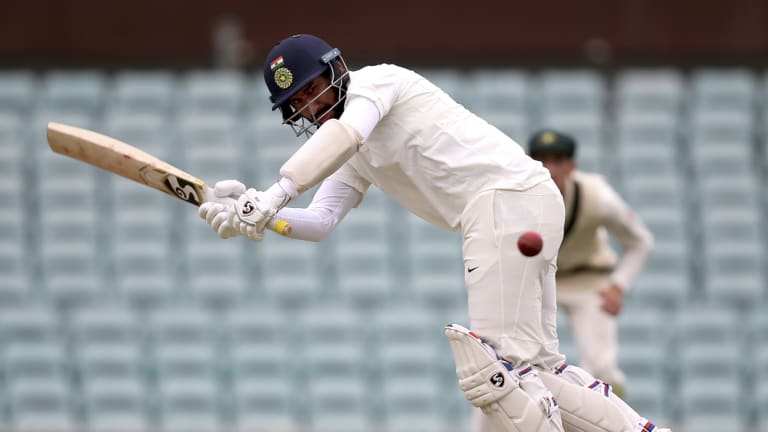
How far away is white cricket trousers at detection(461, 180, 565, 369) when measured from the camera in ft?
11.4

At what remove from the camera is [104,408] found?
798 centimetres

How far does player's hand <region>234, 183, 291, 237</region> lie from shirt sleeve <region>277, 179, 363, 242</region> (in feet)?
0.72

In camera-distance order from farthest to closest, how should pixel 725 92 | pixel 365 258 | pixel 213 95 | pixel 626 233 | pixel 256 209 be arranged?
1. pixel 213 95
2. pixel 725 92
3. pixel 365 258
4. pixel 626 233
5. pixel 256 209

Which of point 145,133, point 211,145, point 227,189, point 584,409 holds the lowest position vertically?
point 584,409

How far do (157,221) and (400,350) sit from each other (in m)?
1.99

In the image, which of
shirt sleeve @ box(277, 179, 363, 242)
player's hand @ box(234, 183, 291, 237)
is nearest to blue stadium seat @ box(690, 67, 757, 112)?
shirt sleeve @ box(277, 179, 363, 242)

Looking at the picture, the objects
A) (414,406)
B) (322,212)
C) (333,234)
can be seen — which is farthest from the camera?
(333,234)

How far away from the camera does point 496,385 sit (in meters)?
3.45

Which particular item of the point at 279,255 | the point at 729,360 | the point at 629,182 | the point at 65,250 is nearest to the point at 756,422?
the point at 729,360

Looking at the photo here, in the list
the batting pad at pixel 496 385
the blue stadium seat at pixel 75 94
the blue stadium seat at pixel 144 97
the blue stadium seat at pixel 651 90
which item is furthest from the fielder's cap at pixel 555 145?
the blue stadium seat at pixel 75 94

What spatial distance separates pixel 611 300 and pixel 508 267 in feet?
6.29

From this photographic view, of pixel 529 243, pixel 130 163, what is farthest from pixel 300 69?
pixel 529 243

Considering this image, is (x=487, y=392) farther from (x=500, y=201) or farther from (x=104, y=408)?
(x=104, y=408)

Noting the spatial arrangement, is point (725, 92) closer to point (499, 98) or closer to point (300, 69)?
point (499, 98)
